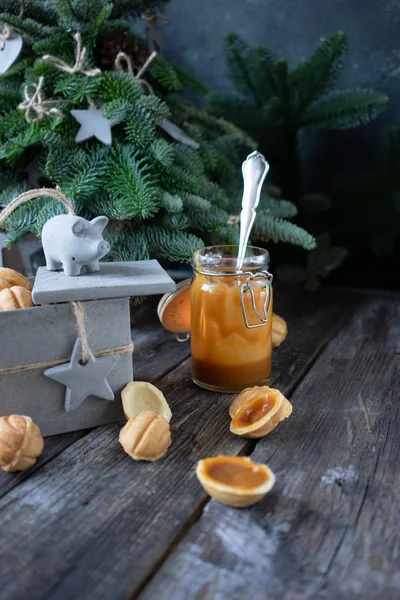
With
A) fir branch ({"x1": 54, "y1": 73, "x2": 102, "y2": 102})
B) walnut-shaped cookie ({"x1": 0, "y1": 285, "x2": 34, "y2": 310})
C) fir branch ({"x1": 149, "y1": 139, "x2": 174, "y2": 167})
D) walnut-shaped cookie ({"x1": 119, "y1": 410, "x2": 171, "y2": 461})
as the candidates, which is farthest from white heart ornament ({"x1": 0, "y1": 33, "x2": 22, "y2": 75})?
walnut-shaped cookie ({"x1": 119, "y1": 410, "x2": 171, "y2": 461})

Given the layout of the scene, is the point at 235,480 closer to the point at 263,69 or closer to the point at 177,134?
the point at 177,134

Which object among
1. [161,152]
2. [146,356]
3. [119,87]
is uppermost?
[119,87]

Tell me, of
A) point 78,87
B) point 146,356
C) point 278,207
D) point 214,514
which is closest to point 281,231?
point 278,207

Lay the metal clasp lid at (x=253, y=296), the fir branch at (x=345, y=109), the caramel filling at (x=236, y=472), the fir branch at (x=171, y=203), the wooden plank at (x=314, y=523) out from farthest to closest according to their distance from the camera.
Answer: the fir branch at (x=345, y=109)
the fir branch at (x=171, y=203)
the metal clasp lid at (x=253, y=296)
the caramel filling at (x=236, y=472)
the wooden plank at (x=314, y=523)

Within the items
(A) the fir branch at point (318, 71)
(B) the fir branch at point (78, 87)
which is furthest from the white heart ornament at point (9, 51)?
(A) the fir branch at point (318, 71)

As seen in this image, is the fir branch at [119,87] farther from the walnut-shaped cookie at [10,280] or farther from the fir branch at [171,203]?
the walnut-shaped cookie at [10,280]

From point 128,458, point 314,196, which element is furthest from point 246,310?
point 314,196
